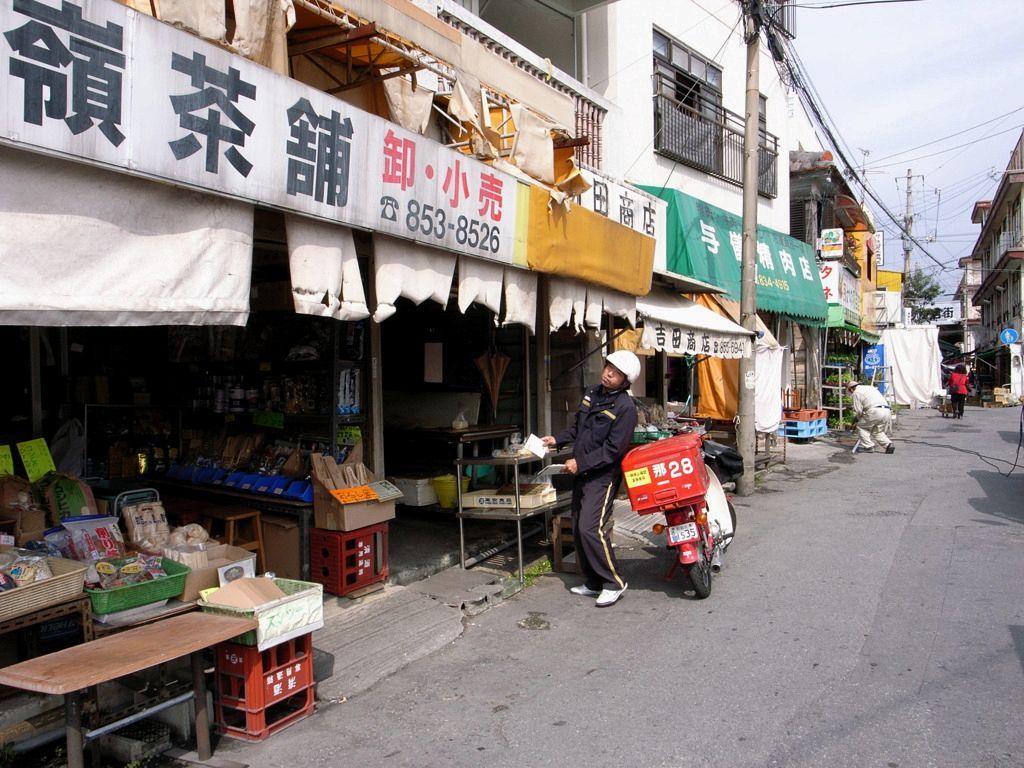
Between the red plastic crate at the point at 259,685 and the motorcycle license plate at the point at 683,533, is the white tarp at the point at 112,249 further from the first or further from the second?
the motorcycle license plate at the point at 683,533

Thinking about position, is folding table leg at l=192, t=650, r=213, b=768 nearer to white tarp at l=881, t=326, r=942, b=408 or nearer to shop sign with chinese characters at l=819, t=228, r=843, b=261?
shop sign with chinese characters at l=819, t=228, r=843, b=261

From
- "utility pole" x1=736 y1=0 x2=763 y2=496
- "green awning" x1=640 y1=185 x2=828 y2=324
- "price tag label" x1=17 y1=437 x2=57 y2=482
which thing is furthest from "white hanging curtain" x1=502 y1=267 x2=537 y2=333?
"utility pole" x1=736 y1=0 x2=763 y2=496

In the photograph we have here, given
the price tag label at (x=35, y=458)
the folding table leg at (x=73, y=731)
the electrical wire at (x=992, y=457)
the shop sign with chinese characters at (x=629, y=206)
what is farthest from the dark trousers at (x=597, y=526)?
the electrical wire at (x=992, y=457)

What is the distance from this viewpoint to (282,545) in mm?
6164

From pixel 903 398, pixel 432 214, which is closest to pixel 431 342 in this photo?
pixel 432 214

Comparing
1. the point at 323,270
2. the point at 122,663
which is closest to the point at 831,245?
the point at 323,270

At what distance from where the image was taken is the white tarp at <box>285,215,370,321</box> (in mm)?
4402

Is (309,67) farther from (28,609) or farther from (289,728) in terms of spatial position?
(289,728)

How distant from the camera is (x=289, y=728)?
4.09 meters

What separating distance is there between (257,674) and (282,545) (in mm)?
2331

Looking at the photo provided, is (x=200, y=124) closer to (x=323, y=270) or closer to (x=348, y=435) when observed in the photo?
→ (x=323, y=270)

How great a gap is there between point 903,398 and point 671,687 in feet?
104

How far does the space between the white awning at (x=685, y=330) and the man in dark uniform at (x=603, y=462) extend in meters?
2.82

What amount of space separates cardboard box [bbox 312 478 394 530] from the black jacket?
1.78m
